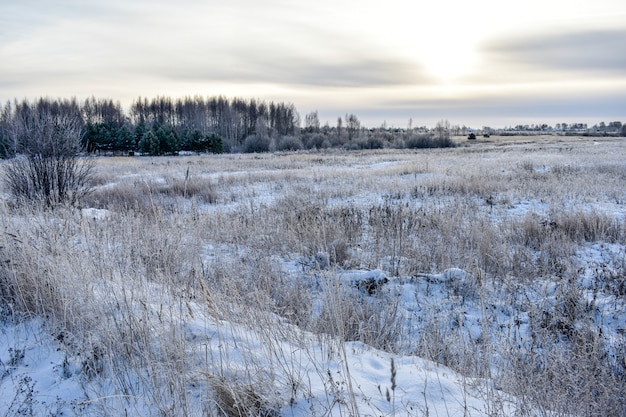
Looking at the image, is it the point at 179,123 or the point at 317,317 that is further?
the point at 179,123

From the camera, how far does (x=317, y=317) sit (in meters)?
3.82

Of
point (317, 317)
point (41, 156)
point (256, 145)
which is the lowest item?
point (317, 317)

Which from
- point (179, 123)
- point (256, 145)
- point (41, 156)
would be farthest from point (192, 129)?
point (41, 156)

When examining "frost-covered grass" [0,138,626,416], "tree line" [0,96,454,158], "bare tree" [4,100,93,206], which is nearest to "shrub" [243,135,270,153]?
"tree line" [0,96,454,158]

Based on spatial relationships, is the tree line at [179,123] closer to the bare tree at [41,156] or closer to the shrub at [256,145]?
the shrub at [256,145]

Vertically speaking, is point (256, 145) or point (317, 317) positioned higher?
point (256, 145)

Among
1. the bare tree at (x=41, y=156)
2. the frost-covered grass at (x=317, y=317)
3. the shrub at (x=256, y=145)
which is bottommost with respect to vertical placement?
the frost-covered grass at (x=317, y=317)

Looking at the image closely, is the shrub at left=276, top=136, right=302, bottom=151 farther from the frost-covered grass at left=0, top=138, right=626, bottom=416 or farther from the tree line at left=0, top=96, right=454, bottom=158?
the frost-covered grass at left=0, top=138, right=626, bottom=416

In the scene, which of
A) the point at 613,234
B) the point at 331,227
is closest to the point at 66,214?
the point at 331,227

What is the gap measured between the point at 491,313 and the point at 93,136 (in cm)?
6205

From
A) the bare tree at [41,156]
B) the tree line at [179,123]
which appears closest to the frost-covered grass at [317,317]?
the bare tree at [41,156]

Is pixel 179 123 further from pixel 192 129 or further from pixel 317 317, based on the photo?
pixel 317 317

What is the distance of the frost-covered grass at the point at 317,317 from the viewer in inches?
97.9

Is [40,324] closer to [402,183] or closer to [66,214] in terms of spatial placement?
[66,214]
